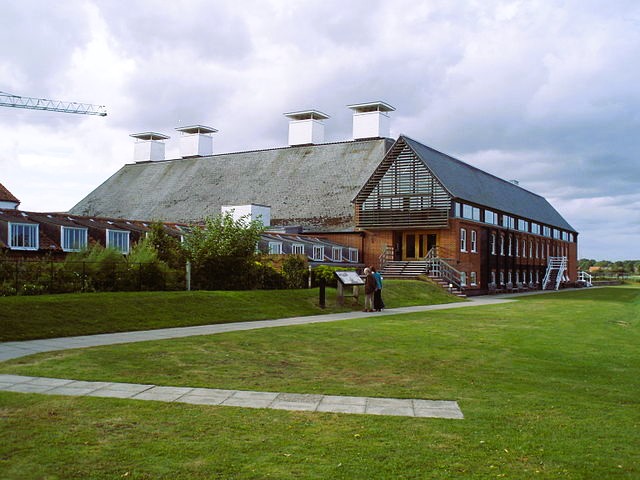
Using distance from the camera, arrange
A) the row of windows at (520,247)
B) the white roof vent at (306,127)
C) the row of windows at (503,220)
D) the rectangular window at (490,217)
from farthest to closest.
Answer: the white roof vent at (306,127)
the row of windows at (520,247)
the rectangular window at (490,217)
the row of windows at (503,220)

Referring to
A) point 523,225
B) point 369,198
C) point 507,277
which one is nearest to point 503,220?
point 507,277

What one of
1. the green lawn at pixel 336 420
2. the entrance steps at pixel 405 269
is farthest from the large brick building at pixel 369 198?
the green lawn at pixel 336 420

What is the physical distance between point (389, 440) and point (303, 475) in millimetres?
1368

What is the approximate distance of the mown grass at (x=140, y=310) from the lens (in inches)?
649

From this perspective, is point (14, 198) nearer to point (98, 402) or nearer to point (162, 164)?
point (162, 164)

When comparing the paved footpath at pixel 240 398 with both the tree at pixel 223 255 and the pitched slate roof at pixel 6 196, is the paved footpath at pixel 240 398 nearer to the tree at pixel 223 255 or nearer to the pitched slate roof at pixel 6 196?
the tree at pixel 223 255

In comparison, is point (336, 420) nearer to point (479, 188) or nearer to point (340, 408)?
point (340, 408)

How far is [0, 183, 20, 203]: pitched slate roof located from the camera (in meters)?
48.8

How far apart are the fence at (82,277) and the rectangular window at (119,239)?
616 centimetres

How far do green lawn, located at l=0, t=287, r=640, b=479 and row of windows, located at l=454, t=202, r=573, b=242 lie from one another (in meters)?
32.5

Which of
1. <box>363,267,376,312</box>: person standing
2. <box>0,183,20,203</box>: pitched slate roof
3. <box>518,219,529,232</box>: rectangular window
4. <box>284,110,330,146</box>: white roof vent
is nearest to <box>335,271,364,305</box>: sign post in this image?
<box>363,267,376,312</box>: person standing

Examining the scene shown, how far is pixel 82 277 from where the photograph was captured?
2189 cm

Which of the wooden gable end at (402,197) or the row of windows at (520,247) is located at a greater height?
the wooden gable end at (402,197)

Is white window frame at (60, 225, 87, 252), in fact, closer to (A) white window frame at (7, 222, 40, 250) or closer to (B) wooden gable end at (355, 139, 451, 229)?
(A) white window frame at (7, 222, 40, 250)
